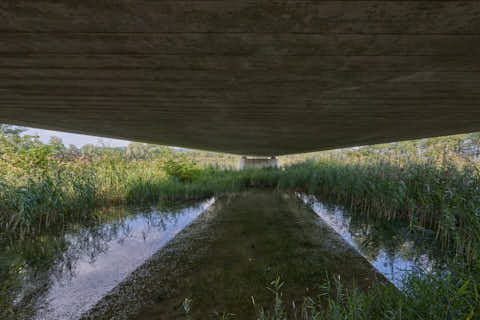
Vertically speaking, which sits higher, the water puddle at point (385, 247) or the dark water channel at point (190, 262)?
the water puddle at point (385, 247)

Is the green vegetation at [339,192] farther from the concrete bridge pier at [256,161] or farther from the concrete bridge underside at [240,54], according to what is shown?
the concrete bridge pier at [256,161]

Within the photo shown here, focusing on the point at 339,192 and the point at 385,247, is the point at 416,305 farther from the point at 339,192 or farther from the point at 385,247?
the point at 339,192

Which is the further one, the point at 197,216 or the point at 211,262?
the point at 197,216

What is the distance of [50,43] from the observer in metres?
1.26

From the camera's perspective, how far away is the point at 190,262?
3.11m

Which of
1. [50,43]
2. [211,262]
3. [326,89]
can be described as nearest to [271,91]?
[326,89]

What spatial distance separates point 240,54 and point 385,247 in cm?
433

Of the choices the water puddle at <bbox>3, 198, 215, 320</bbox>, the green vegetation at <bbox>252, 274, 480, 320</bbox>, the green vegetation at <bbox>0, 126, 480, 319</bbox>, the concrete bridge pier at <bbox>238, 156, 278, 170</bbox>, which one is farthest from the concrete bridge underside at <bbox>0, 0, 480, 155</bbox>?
the concrete bridge pier at <bbox>238, 156, 278, 170</bbox>

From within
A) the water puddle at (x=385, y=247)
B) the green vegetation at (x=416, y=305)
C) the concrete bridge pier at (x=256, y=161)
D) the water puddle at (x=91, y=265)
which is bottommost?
the water puddle at (x=91, y=265)

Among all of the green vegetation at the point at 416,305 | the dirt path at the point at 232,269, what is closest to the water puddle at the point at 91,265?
the dirt path at the point at 232,269

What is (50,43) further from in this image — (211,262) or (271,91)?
(211,262)

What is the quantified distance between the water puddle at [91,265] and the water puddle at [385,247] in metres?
3.62

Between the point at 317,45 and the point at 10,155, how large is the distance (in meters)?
8.38

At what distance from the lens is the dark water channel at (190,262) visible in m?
2.23
